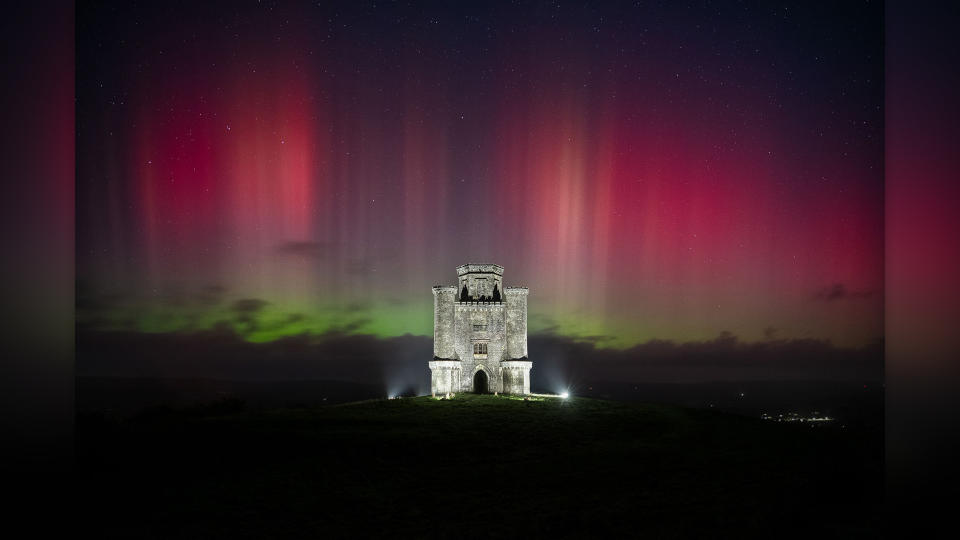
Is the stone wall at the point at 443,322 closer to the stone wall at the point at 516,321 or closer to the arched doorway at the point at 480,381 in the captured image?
the arched doorway at the point at 480,381

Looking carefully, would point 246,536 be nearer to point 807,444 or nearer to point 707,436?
point 707,436

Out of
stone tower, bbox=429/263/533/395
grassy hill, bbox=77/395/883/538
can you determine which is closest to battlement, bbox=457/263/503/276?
stone tower, bbox=429/263/533/395

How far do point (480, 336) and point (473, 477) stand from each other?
3067cm

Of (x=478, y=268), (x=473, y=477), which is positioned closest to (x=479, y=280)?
(x=478, y=268)

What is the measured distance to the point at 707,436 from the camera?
37.2m

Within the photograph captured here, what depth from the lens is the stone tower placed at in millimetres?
56594

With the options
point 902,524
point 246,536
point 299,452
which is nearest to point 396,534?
point 246,536

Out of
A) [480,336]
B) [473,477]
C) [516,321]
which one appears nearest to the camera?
[473,477]

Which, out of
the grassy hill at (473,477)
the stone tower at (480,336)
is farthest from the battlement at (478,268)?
the grassy hill at (473,477)

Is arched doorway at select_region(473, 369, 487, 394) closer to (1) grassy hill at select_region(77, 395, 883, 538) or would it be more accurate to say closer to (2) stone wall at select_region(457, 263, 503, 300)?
(2) stone wall at select_region(457, 263, 503, 300)

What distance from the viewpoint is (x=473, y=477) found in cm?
2664

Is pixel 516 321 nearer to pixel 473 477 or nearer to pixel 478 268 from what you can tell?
pixel 478 268

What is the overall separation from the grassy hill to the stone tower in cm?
1475

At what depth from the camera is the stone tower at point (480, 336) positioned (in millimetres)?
56594
